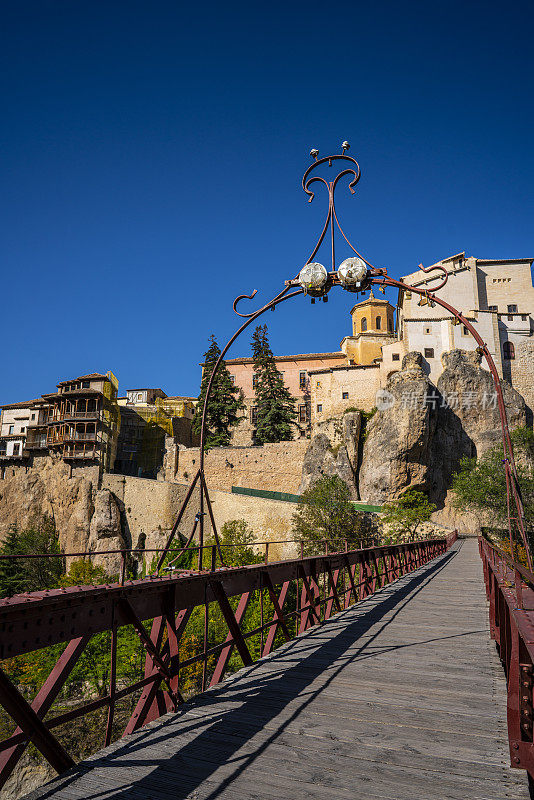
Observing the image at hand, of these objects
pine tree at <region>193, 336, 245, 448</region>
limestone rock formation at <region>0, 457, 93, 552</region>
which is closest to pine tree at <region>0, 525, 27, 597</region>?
limestone rock formation at <region>0, 457, 93, 552</region>

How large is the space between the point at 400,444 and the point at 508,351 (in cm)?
1587

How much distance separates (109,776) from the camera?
3.43m

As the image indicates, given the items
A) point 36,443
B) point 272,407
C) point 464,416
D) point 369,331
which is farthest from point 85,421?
point 464,416

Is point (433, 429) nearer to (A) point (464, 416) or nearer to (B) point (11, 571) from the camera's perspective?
(A) point (464, 416)

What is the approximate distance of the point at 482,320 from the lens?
46.2 meters

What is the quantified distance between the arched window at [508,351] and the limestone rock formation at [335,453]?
14694 millimetres

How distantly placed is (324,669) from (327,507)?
2743cm

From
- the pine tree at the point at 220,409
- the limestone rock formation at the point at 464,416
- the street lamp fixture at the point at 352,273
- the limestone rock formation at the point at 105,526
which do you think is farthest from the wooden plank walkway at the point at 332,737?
the pine tree at the point at 220,409

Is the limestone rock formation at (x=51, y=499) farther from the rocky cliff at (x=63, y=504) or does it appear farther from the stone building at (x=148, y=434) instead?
the stone building at (x=148, y=434)

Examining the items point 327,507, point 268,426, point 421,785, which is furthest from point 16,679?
point 421,785

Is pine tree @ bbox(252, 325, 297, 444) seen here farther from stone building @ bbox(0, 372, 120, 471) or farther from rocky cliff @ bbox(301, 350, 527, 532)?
stone building @ bbox(0, 372, 120, 471)

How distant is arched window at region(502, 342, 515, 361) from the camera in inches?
1829

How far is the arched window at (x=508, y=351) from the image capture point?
4647cm

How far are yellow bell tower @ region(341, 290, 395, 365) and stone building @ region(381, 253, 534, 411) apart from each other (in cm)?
402
